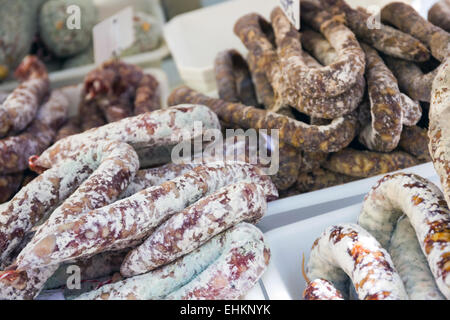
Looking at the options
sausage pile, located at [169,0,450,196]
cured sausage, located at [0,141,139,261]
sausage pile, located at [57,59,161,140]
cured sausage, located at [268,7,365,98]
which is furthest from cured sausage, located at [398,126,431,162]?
sausage pile, located at [57,59,161,140]

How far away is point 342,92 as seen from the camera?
128 cm

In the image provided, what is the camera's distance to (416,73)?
1.41 metres

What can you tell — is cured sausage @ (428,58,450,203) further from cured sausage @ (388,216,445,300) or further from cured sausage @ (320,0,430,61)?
cured sausage @ (320,0,430,61)

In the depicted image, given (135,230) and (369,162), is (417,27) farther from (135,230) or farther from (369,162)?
(135,230)

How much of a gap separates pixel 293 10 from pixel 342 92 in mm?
377

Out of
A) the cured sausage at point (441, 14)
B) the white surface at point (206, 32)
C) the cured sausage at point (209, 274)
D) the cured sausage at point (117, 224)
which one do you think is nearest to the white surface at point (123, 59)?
the white surface at point (206, 32)

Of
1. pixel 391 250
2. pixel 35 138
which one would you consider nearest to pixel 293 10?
pixel 391 250

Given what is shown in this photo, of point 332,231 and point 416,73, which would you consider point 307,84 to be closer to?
point 416,73

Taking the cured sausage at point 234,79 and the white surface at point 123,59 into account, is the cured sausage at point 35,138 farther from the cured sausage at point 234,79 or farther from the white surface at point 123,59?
the cured sausage at point 234,79

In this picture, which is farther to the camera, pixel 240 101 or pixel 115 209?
pixel 240 101

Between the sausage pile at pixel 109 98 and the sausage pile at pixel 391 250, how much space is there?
1095mm

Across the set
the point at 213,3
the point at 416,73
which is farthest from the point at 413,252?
the point at 213,3

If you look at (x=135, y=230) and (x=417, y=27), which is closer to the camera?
(x=135, y=230)
